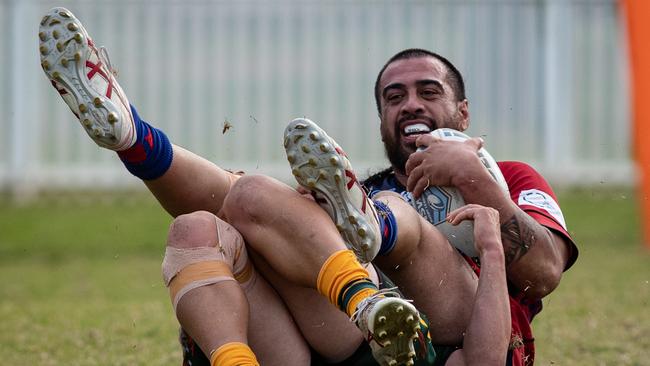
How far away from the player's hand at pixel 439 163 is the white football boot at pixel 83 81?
1.09 metres

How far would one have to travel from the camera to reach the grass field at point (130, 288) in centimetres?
591

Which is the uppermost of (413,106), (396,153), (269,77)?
(413,106)

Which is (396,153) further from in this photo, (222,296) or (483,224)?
(222,296)

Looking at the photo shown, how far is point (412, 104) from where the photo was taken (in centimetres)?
484

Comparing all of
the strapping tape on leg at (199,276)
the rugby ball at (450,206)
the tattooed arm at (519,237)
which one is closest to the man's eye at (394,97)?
the rugby ball at (450,206)

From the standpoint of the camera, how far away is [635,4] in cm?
966

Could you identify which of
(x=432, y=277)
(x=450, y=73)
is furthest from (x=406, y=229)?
(x=450, y=73)

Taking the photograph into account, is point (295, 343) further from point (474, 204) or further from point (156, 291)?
point (156, 291)

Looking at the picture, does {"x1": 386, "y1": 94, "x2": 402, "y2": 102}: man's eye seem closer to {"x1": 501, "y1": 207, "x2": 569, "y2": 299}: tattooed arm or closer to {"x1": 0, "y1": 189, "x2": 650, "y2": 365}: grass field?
{"x1": 501, "y1": 207, "x2": 569, "y2": 299}: tattooed arm

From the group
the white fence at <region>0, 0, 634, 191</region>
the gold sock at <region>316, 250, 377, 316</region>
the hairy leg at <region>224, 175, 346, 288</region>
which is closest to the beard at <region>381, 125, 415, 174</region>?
the hairy leg at <region>224, 175, 346, 288</region>

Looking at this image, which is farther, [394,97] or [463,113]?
[463,113]

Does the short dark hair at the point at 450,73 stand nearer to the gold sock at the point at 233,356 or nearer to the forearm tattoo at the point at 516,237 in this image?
the forearm tattoo at the point at 516,237

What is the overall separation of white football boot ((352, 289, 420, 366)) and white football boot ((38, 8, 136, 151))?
48.1 inches

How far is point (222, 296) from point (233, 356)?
0.74 ft
